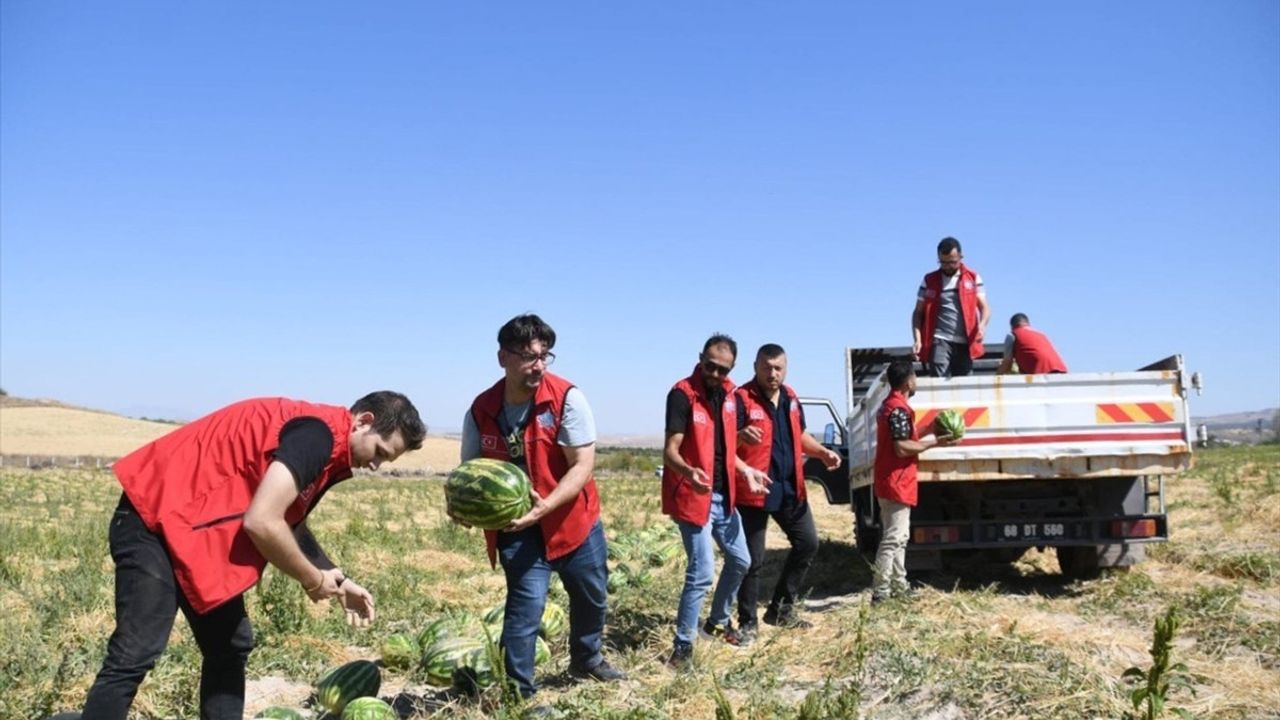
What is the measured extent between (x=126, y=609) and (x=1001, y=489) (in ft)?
23.9

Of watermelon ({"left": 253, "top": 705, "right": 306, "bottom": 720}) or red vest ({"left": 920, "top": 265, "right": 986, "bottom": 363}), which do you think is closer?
watermelon ({"left": 253, "top": 705, "right": 306, "bottom": 720})

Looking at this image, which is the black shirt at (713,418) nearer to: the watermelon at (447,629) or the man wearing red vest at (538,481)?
the man wearing red vest at (538,481)

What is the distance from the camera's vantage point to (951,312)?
9.35m

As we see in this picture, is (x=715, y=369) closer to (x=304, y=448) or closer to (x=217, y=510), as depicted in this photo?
(x=304, y=448)

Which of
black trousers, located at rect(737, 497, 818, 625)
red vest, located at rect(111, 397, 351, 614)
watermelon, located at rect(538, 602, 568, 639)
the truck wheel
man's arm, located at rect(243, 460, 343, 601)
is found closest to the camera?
man's arm, located at rect(243, 460, 343, 601)

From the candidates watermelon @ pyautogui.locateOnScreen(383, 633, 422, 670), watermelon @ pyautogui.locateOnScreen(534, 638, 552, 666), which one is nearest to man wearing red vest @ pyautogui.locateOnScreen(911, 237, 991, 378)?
watermelon @ pyautogui.locateOnScreen(534, 638, 552, 666)

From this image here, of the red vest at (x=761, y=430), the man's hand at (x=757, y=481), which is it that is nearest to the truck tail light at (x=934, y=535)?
the red vest at (x=761, y=430)

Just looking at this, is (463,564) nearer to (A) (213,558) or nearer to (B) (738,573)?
(B) (738,573)

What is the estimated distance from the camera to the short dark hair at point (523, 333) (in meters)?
4.61

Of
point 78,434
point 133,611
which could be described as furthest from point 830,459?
point 78,434

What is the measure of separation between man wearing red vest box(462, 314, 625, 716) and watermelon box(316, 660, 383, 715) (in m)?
0.77

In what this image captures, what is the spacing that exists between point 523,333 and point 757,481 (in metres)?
2.48

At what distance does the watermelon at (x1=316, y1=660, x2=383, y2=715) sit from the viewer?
15.9 ft

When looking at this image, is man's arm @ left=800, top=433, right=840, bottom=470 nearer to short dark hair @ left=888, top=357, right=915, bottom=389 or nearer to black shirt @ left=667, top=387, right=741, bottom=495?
short dark hair @ left=888, top=357, right=915, bottom=389
